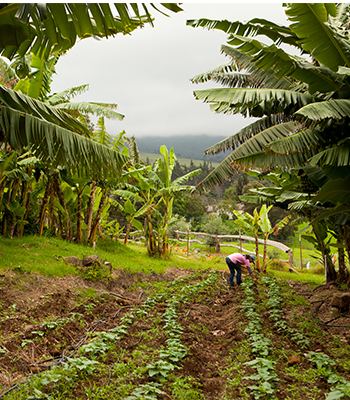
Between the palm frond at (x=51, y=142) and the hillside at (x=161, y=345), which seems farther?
the palm frond at (x=51, y=142)

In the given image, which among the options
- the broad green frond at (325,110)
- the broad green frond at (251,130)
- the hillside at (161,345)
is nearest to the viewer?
the hillside at (161,345)

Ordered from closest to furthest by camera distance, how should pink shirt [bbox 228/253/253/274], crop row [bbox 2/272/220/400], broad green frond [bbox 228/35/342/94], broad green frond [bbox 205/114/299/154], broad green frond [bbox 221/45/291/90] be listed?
1. crop row [bbox 2/272/220/400]
2. broad green frond [bbox 228/35/342/94]
3. broad green frond [bbox 221/45/291/90]
4. broad green frond [bbox 205/114/299/154]
5. pink shirt [bbox 228/253/253/274]

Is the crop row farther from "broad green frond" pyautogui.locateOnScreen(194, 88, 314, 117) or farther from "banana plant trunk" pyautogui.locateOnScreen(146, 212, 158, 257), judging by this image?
"banana plant trunk" pyautogui.locateOnScreen(146, 212, 158, 257)

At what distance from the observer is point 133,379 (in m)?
3.06

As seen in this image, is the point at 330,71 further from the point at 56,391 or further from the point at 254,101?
the point at 56,391

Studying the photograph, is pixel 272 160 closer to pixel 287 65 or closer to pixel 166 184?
pixel 287 65

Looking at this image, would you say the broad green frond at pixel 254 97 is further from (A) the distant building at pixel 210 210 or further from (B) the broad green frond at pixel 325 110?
(A) the distant building at pixel 210 210

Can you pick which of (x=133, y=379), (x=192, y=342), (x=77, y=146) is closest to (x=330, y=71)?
(x=77, y=146)

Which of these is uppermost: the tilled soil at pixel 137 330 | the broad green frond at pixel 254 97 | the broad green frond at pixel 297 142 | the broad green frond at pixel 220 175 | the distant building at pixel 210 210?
the broad green frond at pixel 254 97

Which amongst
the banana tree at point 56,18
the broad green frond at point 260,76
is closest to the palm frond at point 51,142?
the banana tree at point 56,18

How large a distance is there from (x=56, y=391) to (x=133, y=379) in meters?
0.78

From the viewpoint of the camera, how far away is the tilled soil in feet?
10.5

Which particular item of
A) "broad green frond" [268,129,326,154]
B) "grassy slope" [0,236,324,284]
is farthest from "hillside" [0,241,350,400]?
"broad green frond" [268,129,326,154]

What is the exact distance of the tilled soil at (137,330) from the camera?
3.20 m
